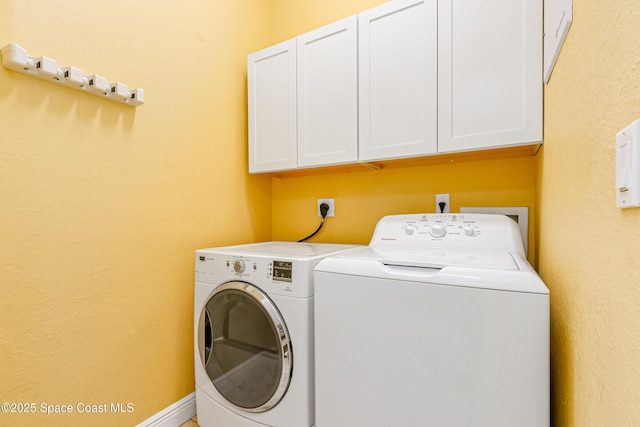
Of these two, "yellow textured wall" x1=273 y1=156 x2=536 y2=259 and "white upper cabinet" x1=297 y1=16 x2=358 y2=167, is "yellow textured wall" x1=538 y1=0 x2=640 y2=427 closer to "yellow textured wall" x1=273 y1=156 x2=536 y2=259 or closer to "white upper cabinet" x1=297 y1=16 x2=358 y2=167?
"yellow textured wall" x1=273 y1=156 x2=536 y2=259

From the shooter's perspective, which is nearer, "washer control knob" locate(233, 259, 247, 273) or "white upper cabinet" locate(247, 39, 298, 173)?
"washer control knob" locate(233, 259, 247, 273)

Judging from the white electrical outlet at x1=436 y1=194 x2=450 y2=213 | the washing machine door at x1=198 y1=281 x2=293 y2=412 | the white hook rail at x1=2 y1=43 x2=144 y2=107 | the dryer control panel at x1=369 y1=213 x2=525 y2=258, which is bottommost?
the washing machine door at x1=198 y1=281 x2=293 y2=412

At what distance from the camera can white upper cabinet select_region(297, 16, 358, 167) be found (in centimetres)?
146

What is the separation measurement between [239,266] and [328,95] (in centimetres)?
96

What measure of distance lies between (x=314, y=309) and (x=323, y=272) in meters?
0.16

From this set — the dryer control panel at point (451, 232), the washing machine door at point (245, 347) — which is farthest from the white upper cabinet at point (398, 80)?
the washing machine door at point (245, 347)

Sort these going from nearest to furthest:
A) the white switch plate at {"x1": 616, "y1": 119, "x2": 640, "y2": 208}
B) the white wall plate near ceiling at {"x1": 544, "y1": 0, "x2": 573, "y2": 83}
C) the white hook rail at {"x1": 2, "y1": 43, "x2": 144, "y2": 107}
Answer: the white switch plate at {"x1": 616, "y1": 119, "x2": 640, "y2": 208}, the white wall plate near ceiling at {"x1": 544, "y1": 0, "x2": 573, "y2": 83}, the white hook rail at {"x1": 2, "y1": 43, "x2": 144, "y2": 107}

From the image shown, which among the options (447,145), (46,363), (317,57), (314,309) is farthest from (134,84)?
(447,145)

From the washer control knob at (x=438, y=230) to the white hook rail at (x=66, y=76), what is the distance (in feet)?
4.58

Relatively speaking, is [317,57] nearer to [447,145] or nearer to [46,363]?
[447,145]

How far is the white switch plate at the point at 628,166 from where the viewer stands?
1.21 feet

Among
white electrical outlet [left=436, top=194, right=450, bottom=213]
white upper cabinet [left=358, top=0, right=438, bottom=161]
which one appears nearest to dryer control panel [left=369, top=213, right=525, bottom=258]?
white electrical outlet [left=436, top=194, right=450, bottom=213]

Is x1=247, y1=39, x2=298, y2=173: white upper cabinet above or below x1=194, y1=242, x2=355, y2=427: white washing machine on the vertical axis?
above

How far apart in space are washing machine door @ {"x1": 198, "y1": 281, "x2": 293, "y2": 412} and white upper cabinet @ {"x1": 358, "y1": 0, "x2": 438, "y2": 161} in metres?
0.85
